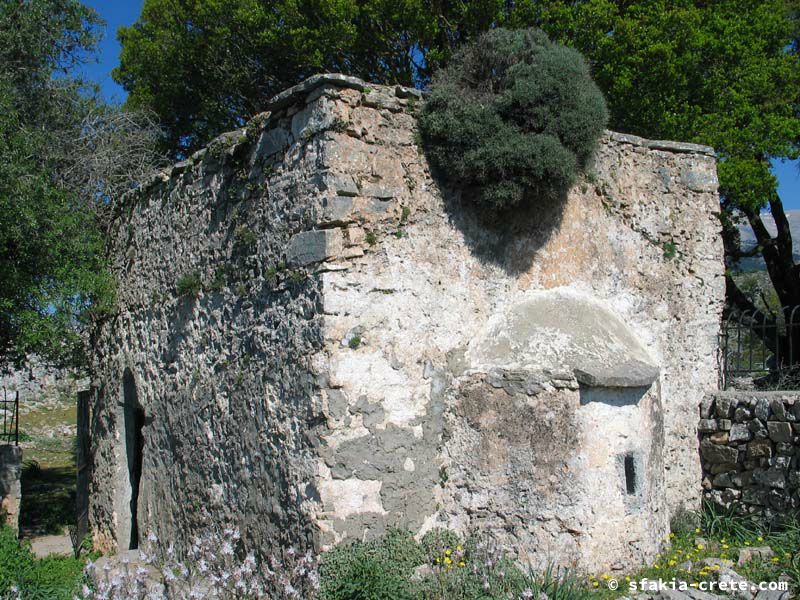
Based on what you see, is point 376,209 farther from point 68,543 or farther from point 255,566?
point 68,543

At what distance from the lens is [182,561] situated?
689 centimetres

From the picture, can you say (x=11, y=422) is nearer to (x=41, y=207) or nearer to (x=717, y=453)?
(x=41, y=207)

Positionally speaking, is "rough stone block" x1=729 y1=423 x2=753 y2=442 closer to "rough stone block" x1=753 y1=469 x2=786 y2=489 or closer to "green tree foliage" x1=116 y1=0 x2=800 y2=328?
"rough stone block" x1=753 y1=469 x2=786 y2=489

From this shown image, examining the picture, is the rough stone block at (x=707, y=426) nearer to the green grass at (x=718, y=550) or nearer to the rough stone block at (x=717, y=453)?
the rough stone block at (x=717, y=453)

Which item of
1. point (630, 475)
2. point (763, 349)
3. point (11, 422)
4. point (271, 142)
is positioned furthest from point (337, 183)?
point (11, 422)

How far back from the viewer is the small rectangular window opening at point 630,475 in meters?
5.71

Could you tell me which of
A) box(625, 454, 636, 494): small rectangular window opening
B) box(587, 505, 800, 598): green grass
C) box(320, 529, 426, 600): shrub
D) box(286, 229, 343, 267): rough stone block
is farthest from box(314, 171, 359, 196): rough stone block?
box(587, 505, 800, 598): green grass

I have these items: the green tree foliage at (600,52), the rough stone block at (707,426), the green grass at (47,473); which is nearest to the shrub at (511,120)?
the rough stone block at (707,426)

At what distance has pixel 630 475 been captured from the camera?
5734 mm

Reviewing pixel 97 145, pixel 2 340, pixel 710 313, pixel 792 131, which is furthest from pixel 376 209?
pixel 792 131

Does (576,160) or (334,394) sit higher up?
(576,160)

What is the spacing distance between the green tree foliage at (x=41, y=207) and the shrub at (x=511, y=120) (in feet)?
13.6

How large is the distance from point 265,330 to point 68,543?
21.2ft

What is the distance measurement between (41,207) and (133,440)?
111 inches
